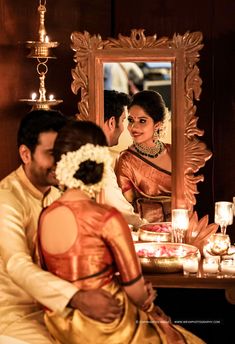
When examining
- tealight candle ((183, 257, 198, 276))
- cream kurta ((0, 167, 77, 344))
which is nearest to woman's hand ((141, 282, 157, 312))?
cream kurta ((0, 167, 77, 344))

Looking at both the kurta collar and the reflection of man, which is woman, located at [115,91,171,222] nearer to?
the reflection of man

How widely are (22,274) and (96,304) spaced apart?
26cm

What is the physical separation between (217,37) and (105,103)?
2.21 feet

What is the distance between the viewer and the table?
9.63 feet

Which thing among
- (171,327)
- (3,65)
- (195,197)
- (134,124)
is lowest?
(171,327)

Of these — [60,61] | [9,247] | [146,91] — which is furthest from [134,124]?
[9,247]

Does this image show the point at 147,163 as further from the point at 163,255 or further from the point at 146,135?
the point at 163,255

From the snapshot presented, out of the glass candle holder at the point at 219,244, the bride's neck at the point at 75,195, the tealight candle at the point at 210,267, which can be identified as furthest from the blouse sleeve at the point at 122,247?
the glass candle holder at the point at 219,244

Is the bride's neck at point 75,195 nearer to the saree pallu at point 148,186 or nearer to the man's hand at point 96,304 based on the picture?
the man's hand at point 96,304

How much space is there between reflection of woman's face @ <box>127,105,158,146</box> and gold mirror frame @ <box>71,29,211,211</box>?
0.11 metres

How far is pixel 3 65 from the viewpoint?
12.1 feet

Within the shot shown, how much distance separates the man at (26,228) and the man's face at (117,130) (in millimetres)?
761

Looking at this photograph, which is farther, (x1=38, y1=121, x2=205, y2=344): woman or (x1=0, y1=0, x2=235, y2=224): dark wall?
(x1=0, y1=0, x2=235, y2=224): dark wall

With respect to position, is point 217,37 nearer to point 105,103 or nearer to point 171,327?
point 105,103
